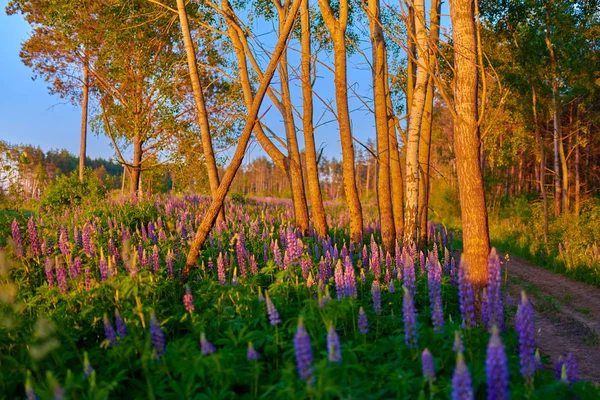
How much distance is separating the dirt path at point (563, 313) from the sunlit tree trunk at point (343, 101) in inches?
138

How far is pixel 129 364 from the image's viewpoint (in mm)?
3693

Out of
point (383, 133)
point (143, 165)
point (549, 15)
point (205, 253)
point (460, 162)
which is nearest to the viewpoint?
point (460, 162)

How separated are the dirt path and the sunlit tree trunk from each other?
3501 mm

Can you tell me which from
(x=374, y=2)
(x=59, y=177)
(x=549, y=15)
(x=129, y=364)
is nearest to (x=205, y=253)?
(x=129, y=364)

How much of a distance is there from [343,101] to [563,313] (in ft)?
20.0

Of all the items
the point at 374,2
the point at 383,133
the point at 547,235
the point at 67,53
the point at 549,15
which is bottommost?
the point at 547,235

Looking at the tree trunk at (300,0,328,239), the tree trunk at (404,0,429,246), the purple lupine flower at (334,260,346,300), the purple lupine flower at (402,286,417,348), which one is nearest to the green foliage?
the tree trunk at (300,0,328,239)

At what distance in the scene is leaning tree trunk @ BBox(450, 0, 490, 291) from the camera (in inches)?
223

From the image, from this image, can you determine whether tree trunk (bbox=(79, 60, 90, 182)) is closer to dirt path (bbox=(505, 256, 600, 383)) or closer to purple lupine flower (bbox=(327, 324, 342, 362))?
dirt path (bbox=(505, 256, 600, 383))

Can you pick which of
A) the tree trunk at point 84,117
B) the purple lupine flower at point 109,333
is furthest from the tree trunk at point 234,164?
the tree trunk at point 84,117

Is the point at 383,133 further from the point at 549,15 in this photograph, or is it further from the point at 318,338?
the point at 549,15

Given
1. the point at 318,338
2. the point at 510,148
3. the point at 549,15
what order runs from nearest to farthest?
the point at 318,338, the point at 549,15, the point at 510,148

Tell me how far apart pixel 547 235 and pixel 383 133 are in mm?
10319

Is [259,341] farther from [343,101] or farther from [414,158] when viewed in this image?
[414,158]
